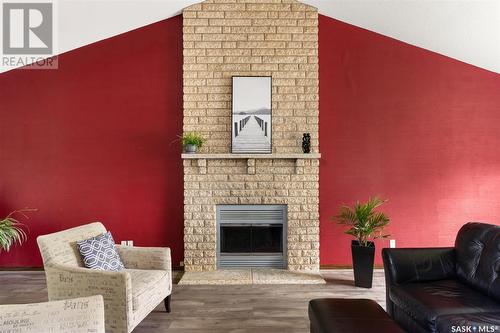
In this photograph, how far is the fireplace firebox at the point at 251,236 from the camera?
4.29m

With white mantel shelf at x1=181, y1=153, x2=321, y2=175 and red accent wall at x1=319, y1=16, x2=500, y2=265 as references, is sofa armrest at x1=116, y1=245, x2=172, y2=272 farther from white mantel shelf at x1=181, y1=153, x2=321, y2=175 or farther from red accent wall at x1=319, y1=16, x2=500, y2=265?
red accent wall at x1=319, y1=16, x2=500, y2=265

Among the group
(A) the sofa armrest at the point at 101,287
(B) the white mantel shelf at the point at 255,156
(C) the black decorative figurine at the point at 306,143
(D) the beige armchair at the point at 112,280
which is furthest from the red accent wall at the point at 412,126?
(A) the sofa armrest at the point at 101,287

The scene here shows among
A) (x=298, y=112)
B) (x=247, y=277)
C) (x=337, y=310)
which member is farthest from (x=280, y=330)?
(x=298, y=112)

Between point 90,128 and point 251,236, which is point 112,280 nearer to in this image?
point 251,236

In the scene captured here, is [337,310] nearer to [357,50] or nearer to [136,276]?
[136,276]

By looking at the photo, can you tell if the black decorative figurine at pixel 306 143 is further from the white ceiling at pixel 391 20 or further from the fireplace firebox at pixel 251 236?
the white ceiling at pixel 391 20

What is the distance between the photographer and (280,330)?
2.75 metres

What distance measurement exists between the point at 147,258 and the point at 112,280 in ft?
2.21

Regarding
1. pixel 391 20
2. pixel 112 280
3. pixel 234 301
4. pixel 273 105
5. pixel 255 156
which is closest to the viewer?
pixel 112 280

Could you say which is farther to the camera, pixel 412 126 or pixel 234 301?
pixel 412 126

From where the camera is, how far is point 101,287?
2439 millimetres

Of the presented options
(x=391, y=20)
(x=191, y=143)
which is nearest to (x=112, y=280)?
(x=191, y=143)

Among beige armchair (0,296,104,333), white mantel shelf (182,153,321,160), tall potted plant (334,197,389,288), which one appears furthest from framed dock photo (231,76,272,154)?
beige armchair (0,296,104,333)

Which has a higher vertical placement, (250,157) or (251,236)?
(250,157)
